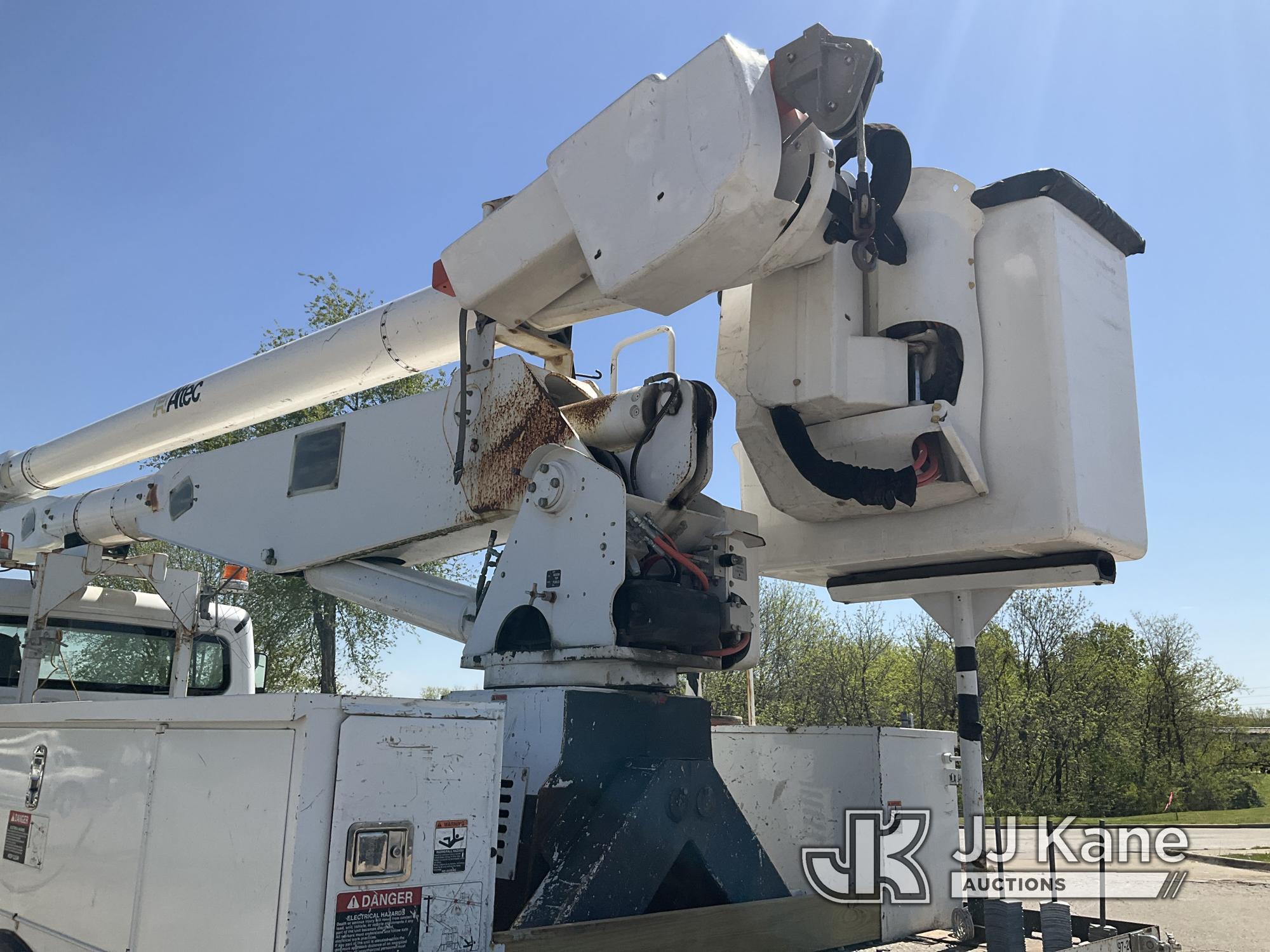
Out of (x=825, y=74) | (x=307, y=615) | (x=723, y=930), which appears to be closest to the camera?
(x=723, y=930)

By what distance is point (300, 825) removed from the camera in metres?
2.36

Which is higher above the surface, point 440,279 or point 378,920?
point 440,279

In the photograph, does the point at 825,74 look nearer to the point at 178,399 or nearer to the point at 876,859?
the point at 876,859

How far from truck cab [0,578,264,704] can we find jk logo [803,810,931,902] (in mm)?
4287

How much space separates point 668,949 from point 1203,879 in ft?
35.9

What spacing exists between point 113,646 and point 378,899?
18.2ft

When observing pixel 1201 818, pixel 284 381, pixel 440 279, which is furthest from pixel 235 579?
pixel 1201 818

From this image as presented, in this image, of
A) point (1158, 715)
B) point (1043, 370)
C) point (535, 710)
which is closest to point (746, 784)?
point (535, 710)

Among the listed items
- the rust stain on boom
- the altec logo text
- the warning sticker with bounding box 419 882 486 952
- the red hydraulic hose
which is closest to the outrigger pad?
the warning sticker with bounding box 419 882 486 952

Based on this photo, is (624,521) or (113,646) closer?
(624,521)

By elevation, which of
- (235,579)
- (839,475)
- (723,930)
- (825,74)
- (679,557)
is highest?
(825,74)

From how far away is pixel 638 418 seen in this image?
4.23 metres

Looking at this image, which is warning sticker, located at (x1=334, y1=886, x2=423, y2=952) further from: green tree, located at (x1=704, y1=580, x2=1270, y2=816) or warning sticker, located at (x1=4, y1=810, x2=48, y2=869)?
green tree, located at (x1=704, y1=580, x2=1270, y2=816)

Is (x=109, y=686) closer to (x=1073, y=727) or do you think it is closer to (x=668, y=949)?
(x=668, y=949)
